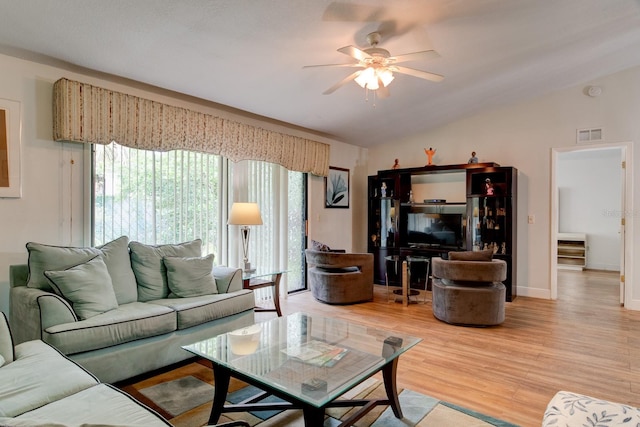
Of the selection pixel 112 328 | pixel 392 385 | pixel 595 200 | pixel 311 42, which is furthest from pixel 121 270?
pixel 595 200

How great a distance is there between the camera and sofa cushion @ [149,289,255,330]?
9.43 feet

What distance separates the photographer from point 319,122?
5238 mm

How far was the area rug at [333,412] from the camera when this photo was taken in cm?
215

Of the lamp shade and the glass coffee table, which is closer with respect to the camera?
the glass coffee table

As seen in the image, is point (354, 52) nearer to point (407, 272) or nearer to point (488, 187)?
point (407, 272)

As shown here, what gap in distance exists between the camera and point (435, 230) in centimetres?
593

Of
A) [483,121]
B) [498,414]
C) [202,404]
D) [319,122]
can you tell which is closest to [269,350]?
[202,404]

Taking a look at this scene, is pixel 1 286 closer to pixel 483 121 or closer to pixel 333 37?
pixel 333 37

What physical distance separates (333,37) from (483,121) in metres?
3.72

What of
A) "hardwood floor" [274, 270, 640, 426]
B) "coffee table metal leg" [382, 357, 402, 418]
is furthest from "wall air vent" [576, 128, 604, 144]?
"coffee table metal leg" [382, 357, 402, 418]

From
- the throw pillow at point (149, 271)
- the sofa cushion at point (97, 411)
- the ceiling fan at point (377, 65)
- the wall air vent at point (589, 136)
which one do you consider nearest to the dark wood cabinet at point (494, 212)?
the wall air vent at point (589, 136)

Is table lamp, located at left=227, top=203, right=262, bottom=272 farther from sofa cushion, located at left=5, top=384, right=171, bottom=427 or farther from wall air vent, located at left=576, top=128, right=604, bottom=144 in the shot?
wall air vent, located at left=576, top=128, right=604, bottom=144

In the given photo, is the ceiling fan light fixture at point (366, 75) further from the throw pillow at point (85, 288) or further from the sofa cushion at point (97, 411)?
the sofa cushion at point (97, 411)

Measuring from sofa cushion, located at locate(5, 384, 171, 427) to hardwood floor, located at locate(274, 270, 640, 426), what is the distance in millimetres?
1823
